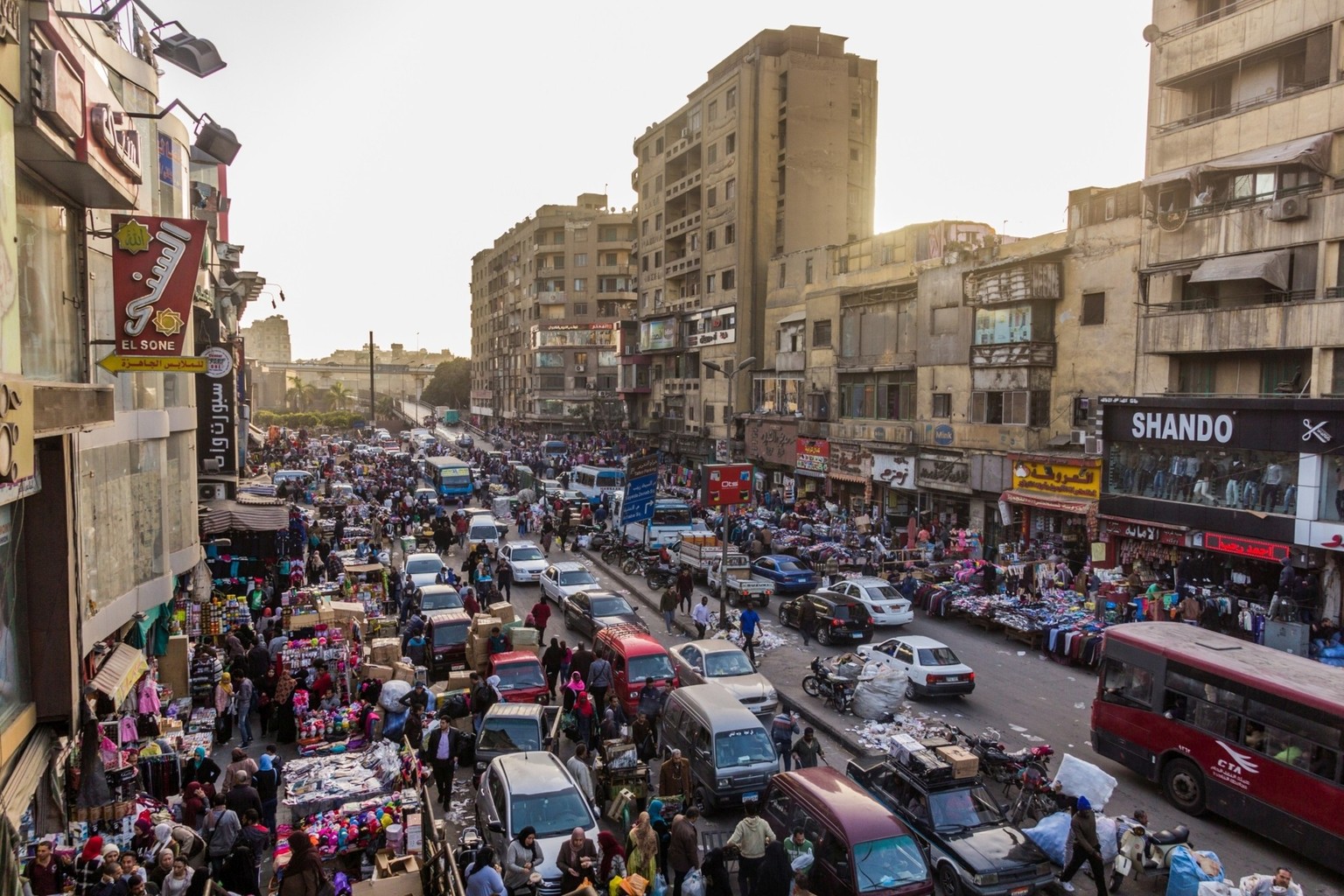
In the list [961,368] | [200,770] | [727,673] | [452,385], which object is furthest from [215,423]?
[452,385]

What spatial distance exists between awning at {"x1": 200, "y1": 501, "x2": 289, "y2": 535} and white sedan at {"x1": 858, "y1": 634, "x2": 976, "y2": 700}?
15.8 meters

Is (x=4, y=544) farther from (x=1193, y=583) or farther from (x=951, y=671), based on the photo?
(x=1193, y=583)

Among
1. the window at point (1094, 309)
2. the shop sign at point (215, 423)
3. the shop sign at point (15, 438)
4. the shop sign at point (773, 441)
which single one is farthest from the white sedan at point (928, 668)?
the shop sign at point (773, 441)

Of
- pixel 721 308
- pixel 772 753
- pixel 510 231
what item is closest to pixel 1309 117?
pixel 772 753

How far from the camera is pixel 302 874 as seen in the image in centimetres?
959

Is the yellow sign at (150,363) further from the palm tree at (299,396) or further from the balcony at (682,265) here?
the palm tree at (299,396)

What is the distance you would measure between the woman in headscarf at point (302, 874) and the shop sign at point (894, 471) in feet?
105

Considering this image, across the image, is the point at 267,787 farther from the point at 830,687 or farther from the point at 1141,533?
the point at 1141,533

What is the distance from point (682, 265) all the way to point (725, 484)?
40.1 metres

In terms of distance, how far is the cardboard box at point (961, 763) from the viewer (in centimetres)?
1210

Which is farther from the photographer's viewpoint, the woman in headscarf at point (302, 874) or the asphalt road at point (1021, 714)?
the asphalt road at point (1021, 714)

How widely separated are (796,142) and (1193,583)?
3677 centimetres

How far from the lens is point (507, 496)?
4875 centimetres

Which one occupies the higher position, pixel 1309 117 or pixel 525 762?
pixel 1309 117
